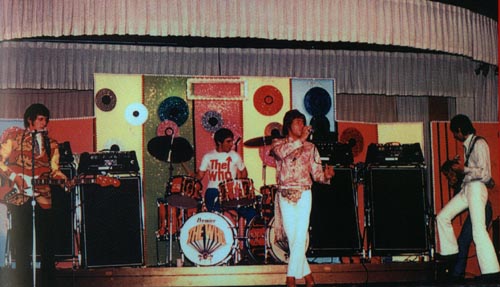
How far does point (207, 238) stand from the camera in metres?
9.05

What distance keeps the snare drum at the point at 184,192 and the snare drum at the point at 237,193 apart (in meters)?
0.29

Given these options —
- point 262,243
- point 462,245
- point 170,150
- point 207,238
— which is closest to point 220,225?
point 207,238

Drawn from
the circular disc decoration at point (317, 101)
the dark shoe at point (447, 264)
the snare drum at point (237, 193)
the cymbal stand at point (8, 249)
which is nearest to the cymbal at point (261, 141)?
the snare drum at point (237, 193)

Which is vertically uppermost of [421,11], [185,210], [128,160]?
[421,11]

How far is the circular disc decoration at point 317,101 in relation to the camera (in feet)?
34.2

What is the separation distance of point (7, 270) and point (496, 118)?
→ 7.87 m

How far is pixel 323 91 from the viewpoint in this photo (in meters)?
10.5

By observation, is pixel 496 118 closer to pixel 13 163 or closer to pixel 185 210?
pixel 185 210

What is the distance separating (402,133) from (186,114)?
121 inches

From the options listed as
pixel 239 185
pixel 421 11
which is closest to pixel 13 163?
pixel 239 185

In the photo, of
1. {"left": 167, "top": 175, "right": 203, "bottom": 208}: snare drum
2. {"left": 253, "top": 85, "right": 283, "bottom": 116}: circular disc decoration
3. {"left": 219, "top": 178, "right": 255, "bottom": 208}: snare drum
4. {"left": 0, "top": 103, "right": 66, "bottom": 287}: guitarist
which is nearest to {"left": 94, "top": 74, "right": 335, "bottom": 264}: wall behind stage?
{"left": 253, "top": 85, "right": 283, "bottom": 116}: circular disc decoration

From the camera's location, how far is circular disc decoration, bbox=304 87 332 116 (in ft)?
34.2

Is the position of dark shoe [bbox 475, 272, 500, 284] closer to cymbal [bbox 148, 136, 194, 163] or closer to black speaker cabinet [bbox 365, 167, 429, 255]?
black speaker cabinet [bbox 365, 167, 429, 255]

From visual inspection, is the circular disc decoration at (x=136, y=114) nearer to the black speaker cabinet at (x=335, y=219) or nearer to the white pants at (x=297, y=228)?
the black speaker cabinet at (x=335, y=219)
